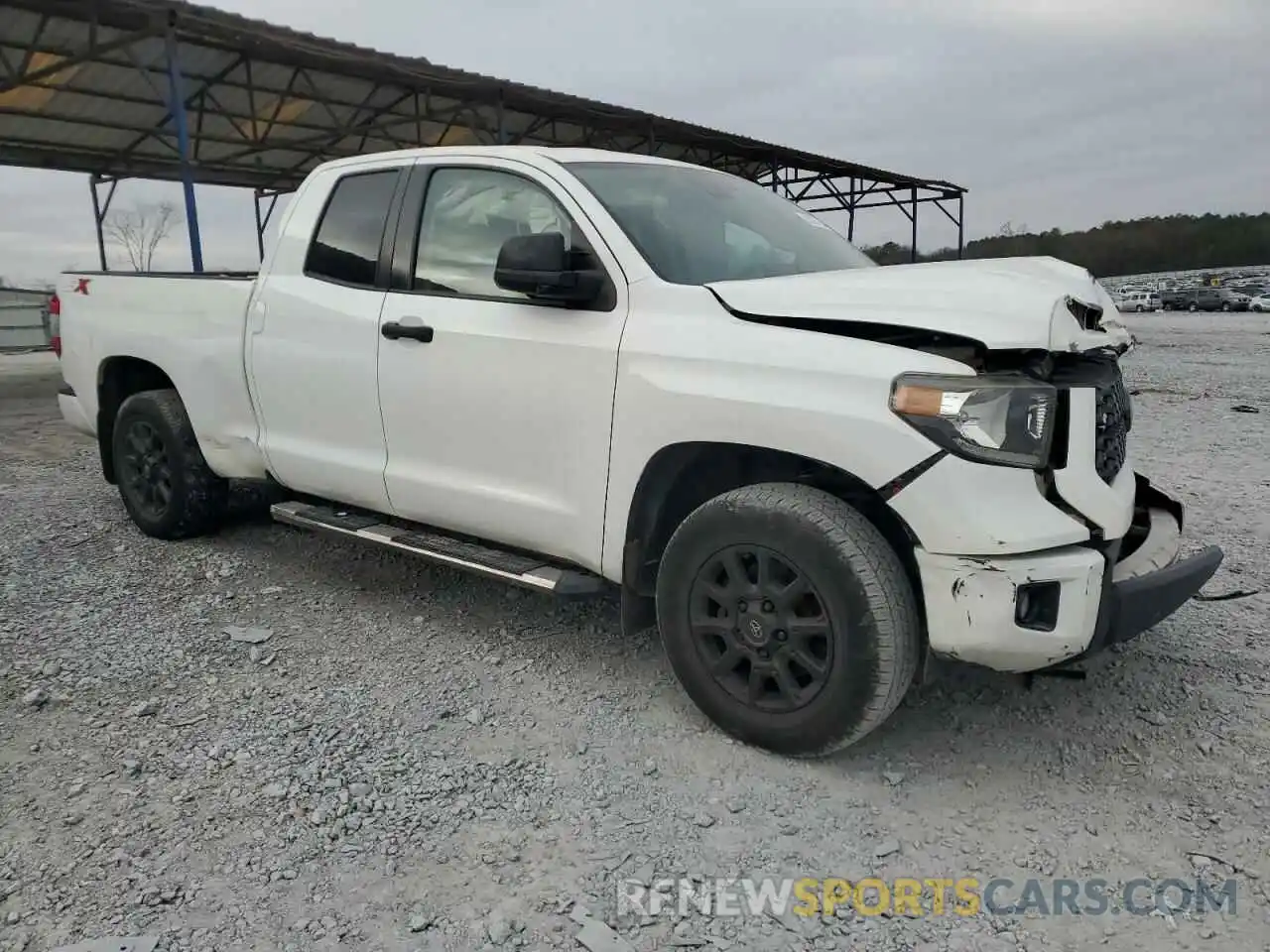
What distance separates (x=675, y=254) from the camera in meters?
3.14

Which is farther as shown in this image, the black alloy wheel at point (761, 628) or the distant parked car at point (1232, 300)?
the distant parked car at point (1232, 300)

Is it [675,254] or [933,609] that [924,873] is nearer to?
[933,609]

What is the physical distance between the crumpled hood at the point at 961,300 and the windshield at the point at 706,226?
0.86ft

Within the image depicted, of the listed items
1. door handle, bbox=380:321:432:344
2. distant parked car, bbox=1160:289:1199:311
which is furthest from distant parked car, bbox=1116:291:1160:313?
door handle, bbox=380:321:432:344

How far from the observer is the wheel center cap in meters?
2.72

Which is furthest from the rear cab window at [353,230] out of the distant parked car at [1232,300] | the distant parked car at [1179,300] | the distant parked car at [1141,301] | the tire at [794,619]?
the distant parked car at [1179,300]

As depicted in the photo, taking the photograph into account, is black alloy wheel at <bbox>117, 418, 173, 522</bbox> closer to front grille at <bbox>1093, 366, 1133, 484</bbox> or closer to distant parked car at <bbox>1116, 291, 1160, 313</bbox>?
front grille at <bbox>1093, 366, 1133, 484</bbox>

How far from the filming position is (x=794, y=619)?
Answer: 2.66m

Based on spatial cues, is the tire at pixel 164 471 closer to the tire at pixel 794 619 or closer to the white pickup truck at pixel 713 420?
the white pickup truck at pixel 713 420

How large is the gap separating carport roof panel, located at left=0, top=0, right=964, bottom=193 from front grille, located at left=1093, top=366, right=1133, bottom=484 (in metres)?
9.71

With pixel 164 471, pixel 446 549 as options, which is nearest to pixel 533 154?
pixel 446 549

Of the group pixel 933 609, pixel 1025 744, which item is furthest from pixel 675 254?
pixel 1025 744

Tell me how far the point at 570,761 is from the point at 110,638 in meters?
2.13

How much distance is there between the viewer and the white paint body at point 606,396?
2.40 m
